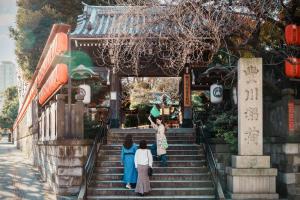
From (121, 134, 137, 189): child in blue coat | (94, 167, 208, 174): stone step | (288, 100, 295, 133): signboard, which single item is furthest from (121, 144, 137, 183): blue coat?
(288, 100, 295, 133): signboard

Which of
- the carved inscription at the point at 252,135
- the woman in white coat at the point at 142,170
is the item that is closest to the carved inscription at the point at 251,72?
the carved inscription at the point at 252,135

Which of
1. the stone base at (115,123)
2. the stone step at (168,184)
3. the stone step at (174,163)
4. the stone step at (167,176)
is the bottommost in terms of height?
the stone step at (168,184)

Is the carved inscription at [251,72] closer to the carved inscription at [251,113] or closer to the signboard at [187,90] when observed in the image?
the carved inscription at [251,113]

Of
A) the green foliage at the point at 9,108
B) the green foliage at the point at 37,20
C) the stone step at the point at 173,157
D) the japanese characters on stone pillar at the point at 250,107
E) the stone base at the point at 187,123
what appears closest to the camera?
the japanese characters on stone pillar at the point at 250,107

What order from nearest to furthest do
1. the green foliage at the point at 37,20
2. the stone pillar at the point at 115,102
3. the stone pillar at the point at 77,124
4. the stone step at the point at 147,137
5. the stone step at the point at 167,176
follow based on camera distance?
1. the stone pillar at the point at 77,124
2. the stone step at the point at 167,176
3. the stone step at the point at 147,137
4. the stone pillar at the point at 115,102
5. the green foliage at the point at 37,20

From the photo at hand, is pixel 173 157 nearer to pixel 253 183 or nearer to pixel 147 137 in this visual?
pixel 147 137

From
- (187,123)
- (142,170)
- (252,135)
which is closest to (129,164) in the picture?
(142,170)

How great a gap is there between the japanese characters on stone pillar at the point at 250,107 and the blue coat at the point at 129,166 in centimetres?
350

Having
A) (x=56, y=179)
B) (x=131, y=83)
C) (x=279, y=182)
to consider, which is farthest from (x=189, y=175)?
(x=131, y=83)

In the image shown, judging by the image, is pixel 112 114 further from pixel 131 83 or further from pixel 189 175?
pixel 131 83

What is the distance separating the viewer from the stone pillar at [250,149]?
13734mm

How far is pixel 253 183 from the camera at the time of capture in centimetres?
1380

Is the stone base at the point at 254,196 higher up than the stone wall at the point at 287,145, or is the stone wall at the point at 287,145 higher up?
the stone wall at the point at 287,145

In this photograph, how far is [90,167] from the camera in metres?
14.6
